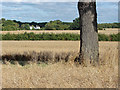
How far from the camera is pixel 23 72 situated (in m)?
7.77

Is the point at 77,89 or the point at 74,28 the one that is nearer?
the point at 77,89

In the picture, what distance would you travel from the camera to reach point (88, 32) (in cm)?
927

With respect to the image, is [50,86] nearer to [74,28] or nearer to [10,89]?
[10,89]

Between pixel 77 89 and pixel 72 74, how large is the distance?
1355 mm

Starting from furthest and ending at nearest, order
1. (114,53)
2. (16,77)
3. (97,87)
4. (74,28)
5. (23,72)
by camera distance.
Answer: (74,28), (114,53), (23,72), (16,77), (97,87)

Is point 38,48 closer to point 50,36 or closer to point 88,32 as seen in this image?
point 88,32

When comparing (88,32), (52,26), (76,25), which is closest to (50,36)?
(76,25)

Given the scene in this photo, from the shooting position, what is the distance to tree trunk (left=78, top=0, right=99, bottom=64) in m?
9.20

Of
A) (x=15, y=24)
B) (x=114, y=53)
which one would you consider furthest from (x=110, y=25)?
(x=114, y=53)

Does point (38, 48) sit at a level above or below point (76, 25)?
below

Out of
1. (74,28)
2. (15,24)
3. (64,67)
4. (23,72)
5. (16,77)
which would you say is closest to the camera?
(16,77)

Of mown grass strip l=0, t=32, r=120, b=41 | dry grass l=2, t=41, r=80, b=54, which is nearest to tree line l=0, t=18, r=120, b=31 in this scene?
mown grass strip l=0, t=32, r=120, b=41

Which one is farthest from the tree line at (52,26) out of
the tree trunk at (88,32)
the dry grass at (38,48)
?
the tree trunk at (88,32)

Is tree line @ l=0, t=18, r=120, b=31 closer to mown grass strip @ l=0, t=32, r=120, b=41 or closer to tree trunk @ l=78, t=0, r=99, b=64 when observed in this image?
mown grass strip @ l=0, t=32, r=120, b=41
